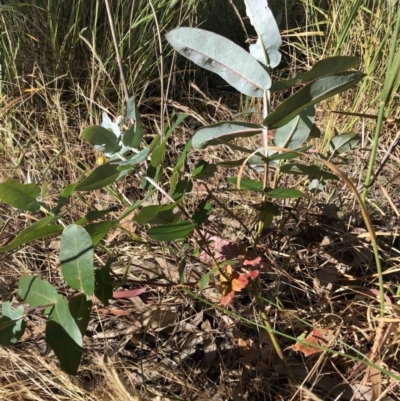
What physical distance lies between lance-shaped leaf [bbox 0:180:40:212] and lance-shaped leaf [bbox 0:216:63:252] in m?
0.04

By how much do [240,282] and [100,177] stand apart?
263 mm

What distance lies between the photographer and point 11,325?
729 millimetres

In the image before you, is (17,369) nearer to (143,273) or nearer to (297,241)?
(143,273)

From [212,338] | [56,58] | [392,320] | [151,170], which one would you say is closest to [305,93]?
[151,170]

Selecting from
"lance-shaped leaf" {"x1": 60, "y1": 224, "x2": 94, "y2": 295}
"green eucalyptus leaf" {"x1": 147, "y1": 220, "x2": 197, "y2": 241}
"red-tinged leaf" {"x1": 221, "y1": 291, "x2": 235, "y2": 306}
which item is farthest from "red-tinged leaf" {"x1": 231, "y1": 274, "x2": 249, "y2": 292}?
"lance-shaped leaf" {"x1": 60, "y1": 224, "x2": 94, "y2": 295}

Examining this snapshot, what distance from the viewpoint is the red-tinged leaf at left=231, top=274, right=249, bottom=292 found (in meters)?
0.78

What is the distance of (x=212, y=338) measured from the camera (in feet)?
3.25

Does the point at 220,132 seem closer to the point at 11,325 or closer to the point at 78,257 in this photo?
the point at 78,257

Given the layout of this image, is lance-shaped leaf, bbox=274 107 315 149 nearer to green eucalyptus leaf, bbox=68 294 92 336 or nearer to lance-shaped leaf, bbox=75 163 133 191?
lance-shaped leaf, bbox=75 163 133 191

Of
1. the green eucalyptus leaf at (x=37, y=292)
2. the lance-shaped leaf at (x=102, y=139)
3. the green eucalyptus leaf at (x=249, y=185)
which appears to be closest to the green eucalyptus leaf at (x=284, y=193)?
the green eucalyptus leaf at (x=249, y=185)

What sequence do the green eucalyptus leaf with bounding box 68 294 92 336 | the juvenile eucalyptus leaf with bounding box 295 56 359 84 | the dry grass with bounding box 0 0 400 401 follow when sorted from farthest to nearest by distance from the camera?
1. the dry grass with bounding box 0 0 400 401
2. the green eucalyptus leaf with bounding box 68 294 92 336
3. the juvenile eucalyptus leaf with bounding box 295 56 359 84

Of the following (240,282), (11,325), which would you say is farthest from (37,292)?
(240,282)

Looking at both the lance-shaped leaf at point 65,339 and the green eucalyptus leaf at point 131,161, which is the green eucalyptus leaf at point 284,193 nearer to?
the green eucalyptus leaf at point 131,161

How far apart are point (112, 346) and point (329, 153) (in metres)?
0.55
